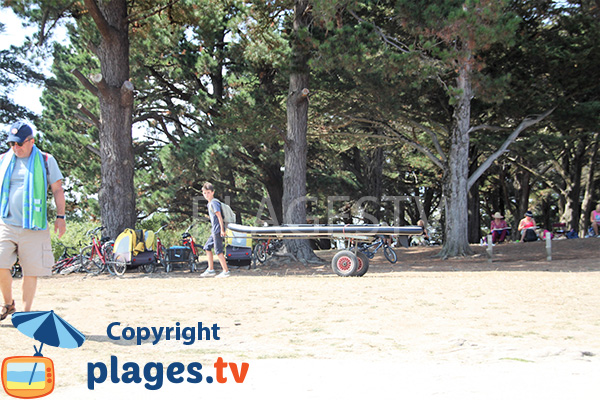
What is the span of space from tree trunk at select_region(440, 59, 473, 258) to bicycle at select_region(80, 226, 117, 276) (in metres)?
9.23

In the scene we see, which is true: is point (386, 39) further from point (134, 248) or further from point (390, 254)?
point (134, 248)

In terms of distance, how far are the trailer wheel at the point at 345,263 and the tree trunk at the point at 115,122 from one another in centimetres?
631

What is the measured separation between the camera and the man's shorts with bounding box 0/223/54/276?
529 centimetres

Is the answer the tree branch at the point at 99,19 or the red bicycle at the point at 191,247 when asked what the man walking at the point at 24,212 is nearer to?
the red bicycle at the point at 191,247

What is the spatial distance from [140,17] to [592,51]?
40.8 ft

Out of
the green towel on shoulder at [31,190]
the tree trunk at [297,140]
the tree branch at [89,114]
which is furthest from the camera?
the tree trunk at [297,140]

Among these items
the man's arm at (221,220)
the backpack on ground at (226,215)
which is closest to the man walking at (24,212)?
the man's arm at (221,220)

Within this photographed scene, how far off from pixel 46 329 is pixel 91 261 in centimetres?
944

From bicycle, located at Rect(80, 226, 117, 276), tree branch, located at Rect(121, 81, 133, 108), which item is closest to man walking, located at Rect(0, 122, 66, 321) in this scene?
bicycle, located at Rect(80, 226, 117, 276)

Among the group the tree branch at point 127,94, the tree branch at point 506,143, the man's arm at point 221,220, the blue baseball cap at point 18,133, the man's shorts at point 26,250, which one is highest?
the tree branch at point 127,94

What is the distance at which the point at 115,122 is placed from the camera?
1496 cm

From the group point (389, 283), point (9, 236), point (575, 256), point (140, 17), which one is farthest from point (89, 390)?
point (575, 256)

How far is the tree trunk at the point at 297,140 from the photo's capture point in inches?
595

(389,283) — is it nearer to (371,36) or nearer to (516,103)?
(371,36)
